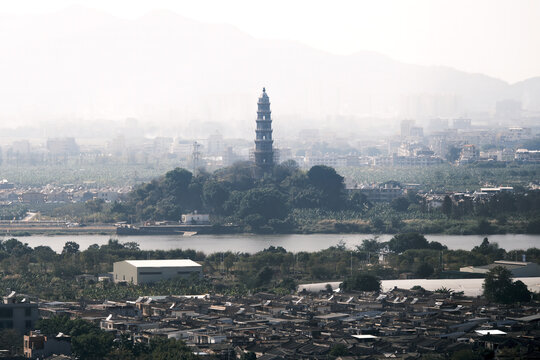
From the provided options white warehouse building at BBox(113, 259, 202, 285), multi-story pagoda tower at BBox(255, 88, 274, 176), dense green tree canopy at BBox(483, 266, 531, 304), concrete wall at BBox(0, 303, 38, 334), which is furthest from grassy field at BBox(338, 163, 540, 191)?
concrete wall at BBox(0, 303, 38, 334)

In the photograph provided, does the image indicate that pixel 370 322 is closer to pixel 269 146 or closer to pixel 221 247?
pixel 221 247

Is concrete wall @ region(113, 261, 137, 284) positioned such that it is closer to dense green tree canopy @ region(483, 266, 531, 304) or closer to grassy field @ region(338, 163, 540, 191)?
dense green tree canopy @ region(483, 266, 531, 304)

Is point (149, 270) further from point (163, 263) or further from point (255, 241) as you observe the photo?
point (255, 241)

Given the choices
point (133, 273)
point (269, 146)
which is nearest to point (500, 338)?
Answer: point (133, 273)

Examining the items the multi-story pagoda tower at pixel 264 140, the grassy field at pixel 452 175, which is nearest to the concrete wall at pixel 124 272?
the multi-story pagoda tower at pixel 264 140

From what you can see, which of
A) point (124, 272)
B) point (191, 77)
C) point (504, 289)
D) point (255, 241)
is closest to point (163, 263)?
point (124, 272)

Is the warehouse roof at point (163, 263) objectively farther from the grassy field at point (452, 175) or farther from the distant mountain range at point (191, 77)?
the distant mountain range at point (191, 77)
